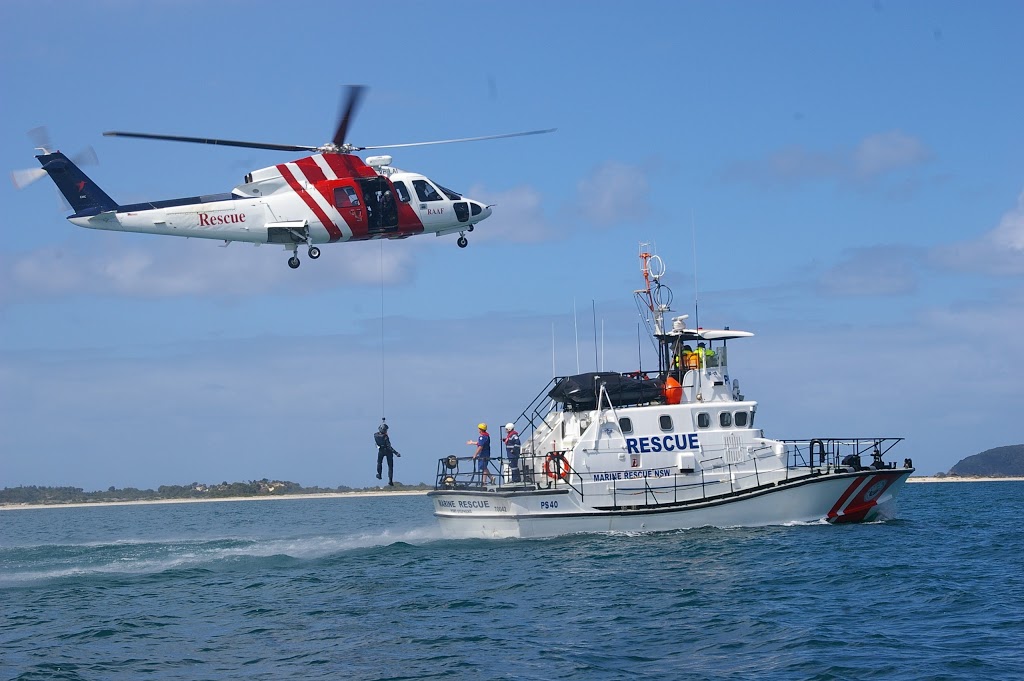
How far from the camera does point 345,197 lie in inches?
984

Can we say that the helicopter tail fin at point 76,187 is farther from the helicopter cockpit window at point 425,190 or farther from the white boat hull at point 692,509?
the white boat hull at point 692,509

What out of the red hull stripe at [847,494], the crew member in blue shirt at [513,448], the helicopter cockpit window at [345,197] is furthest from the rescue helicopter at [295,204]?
the red hull stripe at [847,494]

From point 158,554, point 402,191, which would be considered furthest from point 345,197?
point 158,554

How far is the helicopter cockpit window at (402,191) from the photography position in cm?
2605

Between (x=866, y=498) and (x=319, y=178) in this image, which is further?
(x=866, y=498)

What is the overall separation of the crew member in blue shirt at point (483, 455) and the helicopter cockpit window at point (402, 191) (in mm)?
5587

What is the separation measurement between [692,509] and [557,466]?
3132mm

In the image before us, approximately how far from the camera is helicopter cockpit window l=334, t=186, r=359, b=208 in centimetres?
2483

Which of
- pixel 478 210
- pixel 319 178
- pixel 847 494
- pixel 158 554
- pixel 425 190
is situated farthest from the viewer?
pixel 158 554

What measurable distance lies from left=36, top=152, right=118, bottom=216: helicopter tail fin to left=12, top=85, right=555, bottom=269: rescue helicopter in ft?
0.07

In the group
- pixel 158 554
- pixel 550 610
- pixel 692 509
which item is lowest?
pixel 550 610

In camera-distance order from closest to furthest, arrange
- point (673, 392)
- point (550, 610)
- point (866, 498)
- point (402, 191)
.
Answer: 1. point (550, 610)
2. point (402, 191)
3. point (866, 498)
4. point (673, 392)

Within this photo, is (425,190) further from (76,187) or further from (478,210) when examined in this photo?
(76,187)

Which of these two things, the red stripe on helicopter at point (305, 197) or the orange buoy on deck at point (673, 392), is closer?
the red stripe on helicopter at point (305, 197)
